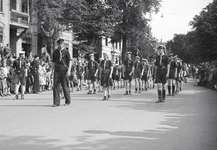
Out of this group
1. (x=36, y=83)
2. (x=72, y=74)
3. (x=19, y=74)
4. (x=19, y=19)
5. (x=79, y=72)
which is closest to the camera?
(x=19, y=74)

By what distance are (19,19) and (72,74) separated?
10.8 metres

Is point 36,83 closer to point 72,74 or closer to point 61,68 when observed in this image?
point 72,74

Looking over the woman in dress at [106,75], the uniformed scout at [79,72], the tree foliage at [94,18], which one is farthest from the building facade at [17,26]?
the woman in dress at [106,75]

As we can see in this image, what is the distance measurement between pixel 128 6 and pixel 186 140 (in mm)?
37623

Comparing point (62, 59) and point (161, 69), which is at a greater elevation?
point (62, 59)

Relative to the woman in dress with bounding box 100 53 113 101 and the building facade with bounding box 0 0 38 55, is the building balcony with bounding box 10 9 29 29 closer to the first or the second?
the building facade with bounding box 0 0 38 55

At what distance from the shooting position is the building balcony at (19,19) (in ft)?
93.0

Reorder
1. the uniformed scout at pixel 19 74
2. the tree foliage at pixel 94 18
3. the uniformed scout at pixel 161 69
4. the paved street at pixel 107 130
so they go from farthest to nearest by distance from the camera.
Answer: the tree foliage at pixel 94 18 → the uniformed scout at pixel 19 74 → the uniformed scout at pixel 161 69 → the paved street at pixel 107 130

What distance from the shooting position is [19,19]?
29234 millimetres

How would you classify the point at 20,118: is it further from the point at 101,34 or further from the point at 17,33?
the point at 101,34

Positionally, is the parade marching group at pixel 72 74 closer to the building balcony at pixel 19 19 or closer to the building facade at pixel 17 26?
the building facade at pixel 17 26

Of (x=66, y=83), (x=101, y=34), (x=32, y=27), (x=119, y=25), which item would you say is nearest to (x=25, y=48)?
(x=32, y=27)

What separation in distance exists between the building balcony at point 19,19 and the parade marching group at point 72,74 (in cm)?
510

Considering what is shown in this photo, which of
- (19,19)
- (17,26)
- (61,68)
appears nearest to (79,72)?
(61,68)
